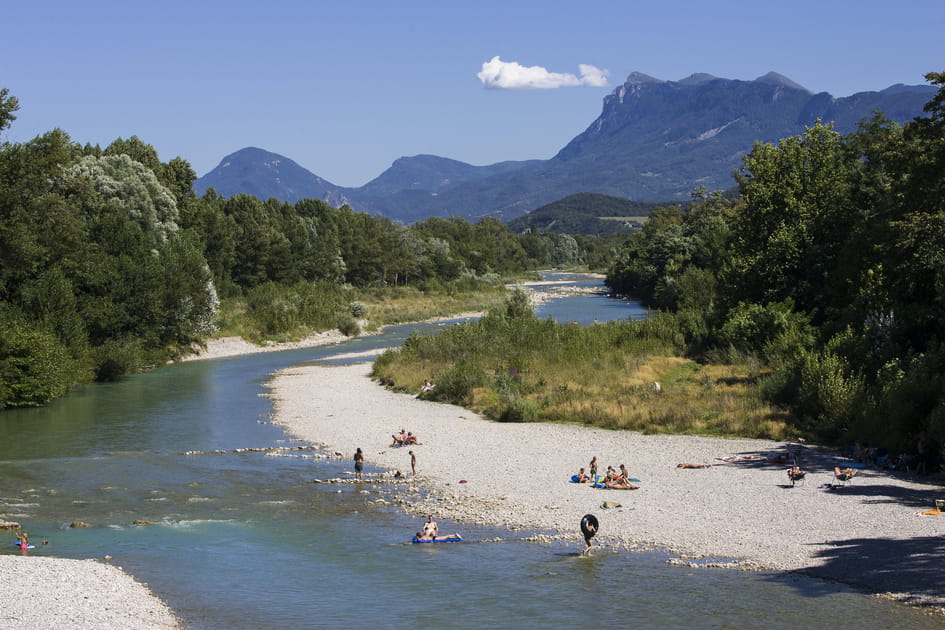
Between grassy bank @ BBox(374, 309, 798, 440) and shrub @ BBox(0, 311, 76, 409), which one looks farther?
shrub @ BBox(0, 311, 76, 409)

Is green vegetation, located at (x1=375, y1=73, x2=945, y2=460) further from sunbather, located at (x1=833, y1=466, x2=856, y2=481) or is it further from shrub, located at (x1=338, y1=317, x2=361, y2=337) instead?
shrub, located at (x1=338, y1=317, x2=361, y2=337)

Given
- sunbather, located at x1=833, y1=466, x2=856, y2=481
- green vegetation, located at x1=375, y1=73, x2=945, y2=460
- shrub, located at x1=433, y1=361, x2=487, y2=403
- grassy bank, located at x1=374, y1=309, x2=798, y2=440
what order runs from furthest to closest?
shrub, located at x1=433, y1=361, x2=487, y2=403
grassy bank, located at x1=374, y1=309, x2=798, y2=440
green vegetation, located at x1=375, y1=73, x2=945, y2=460
sunbather, located at x1=833, y1=466, x2=856, y2=481

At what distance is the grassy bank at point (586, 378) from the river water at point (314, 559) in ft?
38.6

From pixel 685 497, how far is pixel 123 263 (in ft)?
152

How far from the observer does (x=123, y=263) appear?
2354 inches

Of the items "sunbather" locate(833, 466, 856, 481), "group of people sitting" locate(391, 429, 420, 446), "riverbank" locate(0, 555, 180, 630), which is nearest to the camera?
"riverbank" locate(0, 555, 180, 630)

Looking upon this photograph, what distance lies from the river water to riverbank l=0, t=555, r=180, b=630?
0.59 meters

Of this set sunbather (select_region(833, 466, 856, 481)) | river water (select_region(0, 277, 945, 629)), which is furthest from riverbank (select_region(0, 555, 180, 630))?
sunbather (select_region(833, 466, 856, 481))

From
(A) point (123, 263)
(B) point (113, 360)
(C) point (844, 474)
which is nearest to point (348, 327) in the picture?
(A) point (123, 263)

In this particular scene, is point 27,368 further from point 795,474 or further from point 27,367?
point 795,474

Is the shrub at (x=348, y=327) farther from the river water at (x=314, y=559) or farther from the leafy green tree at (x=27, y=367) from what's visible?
the river water at (x=314, y=559)

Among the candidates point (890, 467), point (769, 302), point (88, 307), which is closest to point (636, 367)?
point (769, 302)

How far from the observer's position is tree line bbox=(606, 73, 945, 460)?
30219 mm

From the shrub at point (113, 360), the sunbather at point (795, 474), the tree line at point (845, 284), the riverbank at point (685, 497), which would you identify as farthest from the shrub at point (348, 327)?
the sunbather at point (795, 474)
